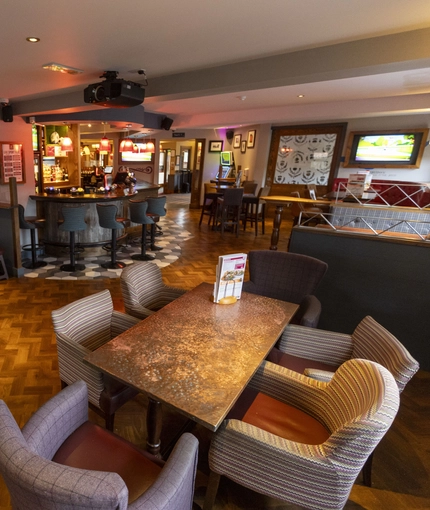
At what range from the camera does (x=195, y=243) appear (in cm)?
619

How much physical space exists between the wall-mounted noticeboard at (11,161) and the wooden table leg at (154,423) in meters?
6.12

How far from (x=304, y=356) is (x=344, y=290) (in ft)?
3.82

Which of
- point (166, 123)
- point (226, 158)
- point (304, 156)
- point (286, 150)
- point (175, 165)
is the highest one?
point (166, 123)

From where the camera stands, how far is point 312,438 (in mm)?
1353

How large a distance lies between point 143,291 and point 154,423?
974 millimetres

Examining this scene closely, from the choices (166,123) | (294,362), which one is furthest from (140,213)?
(294,362)

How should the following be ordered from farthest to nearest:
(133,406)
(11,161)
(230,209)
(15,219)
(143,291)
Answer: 1. (230,209)
2. (11,161)
3. (15,219)
4. (143,291)
5. (133,406)

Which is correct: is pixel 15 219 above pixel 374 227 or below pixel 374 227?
below

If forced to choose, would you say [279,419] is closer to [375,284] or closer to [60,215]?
[375,284]

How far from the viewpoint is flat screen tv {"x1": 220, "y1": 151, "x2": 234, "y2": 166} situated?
33.1 ft

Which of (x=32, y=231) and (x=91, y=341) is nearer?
(x=91, y=341)

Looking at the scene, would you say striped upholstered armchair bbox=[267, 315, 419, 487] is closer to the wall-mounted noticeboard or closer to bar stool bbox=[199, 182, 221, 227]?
bar stool bbox=[199, 182, 221, 227]

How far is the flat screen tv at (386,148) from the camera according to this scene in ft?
21.3

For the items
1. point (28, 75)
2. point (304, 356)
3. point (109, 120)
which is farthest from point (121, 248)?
point (304, 356)
